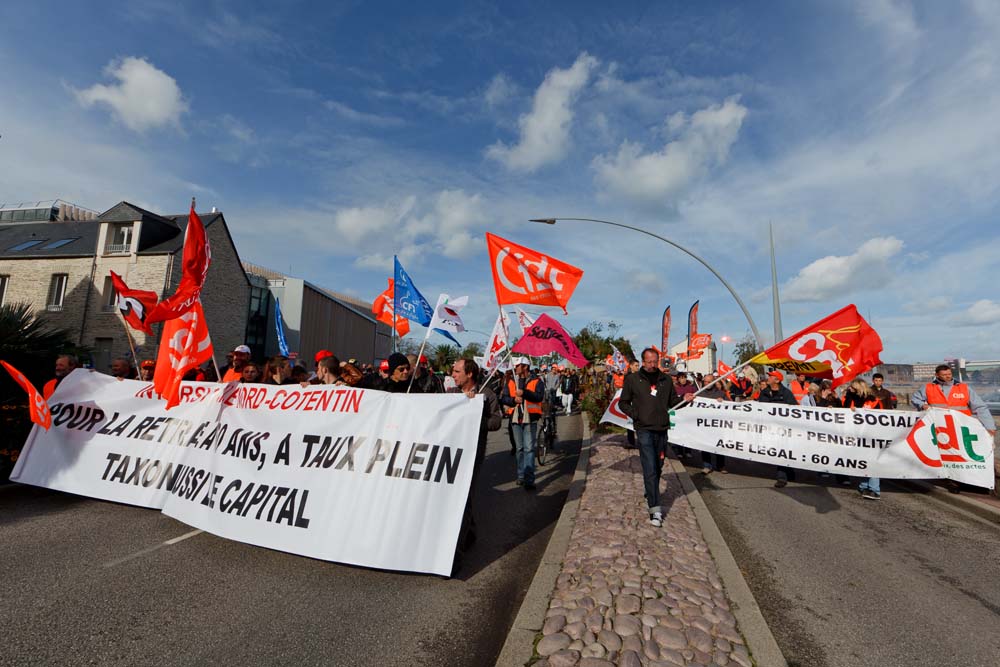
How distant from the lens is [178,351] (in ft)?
19.2

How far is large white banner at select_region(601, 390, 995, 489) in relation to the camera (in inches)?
272

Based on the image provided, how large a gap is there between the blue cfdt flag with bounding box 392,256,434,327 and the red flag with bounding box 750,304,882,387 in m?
8.61

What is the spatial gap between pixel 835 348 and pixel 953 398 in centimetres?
222

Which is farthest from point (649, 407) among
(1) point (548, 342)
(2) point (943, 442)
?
(2) point (943, 442)

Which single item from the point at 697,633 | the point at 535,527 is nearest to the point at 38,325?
the point at 535,527

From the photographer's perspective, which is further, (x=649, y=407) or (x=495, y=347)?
(x=495, y=347)

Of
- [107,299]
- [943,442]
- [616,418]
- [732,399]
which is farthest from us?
[107,299]

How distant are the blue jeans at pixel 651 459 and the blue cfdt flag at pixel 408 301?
27.7 ft

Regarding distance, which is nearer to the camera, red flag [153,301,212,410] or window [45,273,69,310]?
red flag [153,301,212,410]

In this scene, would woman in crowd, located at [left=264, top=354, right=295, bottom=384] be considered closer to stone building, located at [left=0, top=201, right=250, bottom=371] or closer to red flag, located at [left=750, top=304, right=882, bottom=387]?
red flag, located at [left=750, top=304, right=882, bottom=387]

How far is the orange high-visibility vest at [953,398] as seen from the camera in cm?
708

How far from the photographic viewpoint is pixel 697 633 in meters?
3.01

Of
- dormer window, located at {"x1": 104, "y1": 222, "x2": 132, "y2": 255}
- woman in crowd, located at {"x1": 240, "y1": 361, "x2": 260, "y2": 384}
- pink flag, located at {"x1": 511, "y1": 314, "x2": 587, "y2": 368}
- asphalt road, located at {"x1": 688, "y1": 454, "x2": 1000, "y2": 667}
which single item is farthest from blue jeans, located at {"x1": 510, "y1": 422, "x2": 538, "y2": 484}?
dormer window, located at {"x1": 104, "y1": 222, "x2": 132, "y2": 255}

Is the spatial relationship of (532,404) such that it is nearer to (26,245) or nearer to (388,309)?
(388,309)
